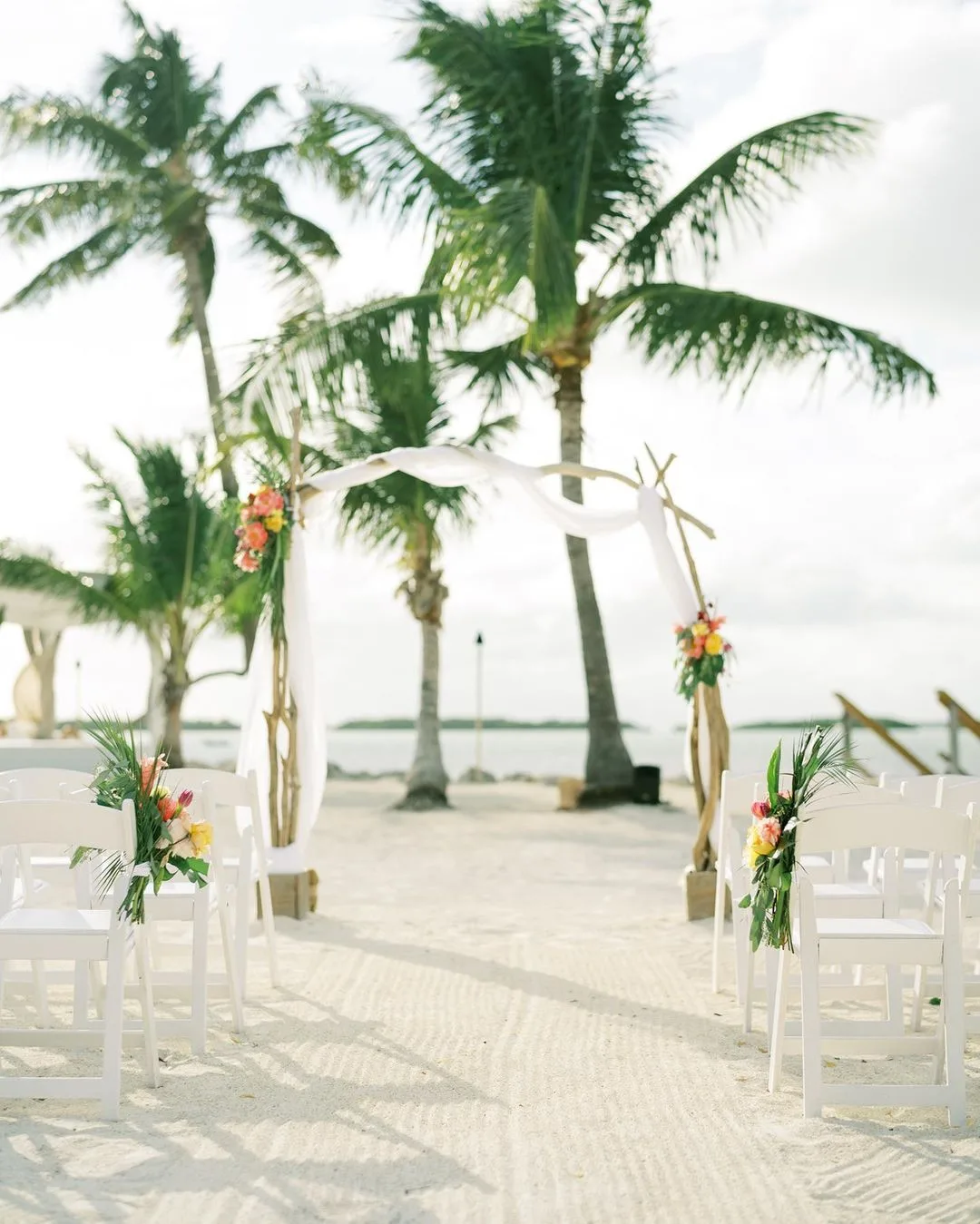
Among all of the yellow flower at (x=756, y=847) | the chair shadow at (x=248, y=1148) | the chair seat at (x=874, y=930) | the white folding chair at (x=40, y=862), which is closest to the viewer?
the chair shadow at (x=248, y=1148)

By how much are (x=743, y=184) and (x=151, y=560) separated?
7.84 m

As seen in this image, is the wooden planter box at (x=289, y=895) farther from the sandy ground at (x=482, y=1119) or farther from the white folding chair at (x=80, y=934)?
the white folding chair at (x=80, y=934)

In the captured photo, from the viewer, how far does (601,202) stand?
536 inches

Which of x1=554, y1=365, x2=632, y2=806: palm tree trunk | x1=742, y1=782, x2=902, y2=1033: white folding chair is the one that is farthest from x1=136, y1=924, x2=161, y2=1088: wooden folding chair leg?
x1=554, y1=365, x2=632, y2=806: palm tree trunk

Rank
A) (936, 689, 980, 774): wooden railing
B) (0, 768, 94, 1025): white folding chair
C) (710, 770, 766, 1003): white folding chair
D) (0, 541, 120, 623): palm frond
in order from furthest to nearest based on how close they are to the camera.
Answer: (0, 541, 120, 623): palm frond → (936, 689, 980, 774): wooden railing → (710, 770, 766, 1003): white folding chair → (0, 768, 94, 1025): white folding chair

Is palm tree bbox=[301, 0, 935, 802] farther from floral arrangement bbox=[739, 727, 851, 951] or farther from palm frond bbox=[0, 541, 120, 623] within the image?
floral arrangement bbox=[739, 727, 851, 951]

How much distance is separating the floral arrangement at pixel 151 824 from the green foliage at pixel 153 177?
14.4m

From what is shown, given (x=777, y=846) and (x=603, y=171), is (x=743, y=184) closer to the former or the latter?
(x=603, y=171)

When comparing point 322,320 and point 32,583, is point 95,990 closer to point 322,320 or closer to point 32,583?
point 322,320

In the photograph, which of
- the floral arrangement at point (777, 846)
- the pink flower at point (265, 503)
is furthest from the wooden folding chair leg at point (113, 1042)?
the pink flower at point (265, 503)

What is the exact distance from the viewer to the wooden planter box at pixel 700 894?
764 centimetres

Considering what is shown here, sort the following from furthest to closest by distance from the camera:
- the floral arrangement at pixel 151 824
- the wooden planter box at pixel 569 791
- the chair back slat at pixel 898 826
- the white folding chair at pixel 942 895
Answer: the wooden planter box at pixel 569 791 → the white folding chair at pixel 942 895 → the floral arrangement at pixel 151 824 → the chair back slat at pixel 898 826

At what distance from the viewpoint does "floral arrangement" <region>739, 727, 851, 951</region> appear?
13.2 feet

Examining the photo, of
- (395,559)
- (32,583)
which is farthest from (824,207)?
(32,583)
